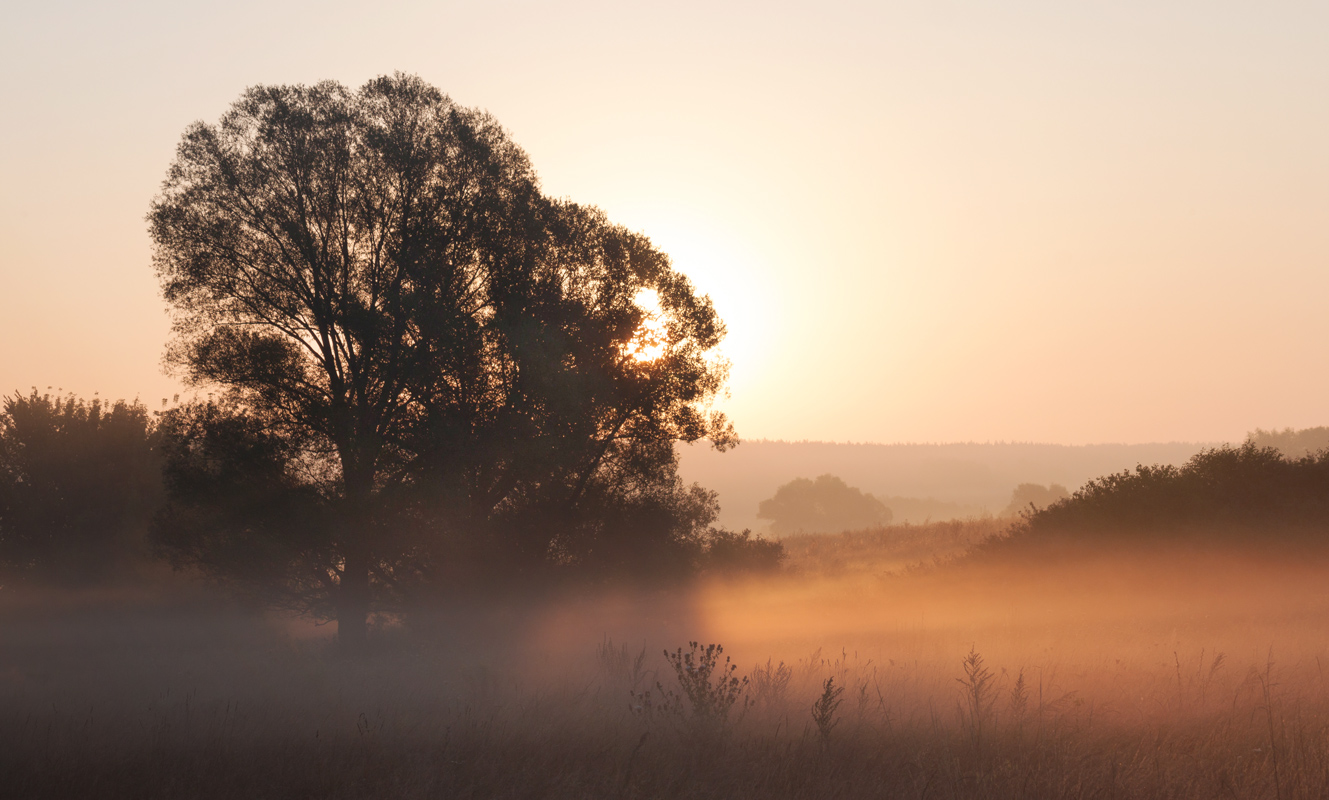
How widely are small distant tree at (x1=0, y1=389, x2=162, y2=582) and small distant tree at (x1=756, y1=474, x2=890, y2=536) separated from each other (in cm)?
10340

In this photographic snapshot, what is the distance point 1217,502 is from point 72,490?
4360 centimetres

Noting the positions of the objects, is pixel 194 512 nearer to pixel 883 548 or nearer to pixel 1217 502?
pixel 1217 502

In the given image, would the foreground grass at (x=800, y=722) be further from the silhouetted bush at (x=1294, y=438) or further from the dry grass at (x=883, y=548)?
the silhouetted bush at (x=1294, y=438)

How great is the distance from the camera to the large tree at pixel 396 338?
20391mm

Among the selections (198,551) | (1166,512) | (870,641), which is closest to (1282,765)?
(870,641)

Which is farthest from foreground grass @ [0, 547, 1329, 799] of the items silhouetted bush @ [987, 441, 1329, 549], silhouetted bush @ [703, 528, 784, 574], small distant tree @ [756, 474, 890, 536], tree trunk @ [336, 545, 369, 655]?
small distant tree @ [756, 474, 890, 536]

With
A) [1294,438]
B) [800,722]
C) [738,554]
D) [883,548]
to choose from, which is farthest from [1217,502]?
[1294,438]

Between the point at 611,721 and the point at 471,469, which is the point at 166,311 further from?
the point at 611,721

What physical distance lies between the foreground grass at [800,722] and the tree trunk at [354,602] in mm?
1597

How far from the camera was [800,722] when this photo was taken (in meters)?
9.98

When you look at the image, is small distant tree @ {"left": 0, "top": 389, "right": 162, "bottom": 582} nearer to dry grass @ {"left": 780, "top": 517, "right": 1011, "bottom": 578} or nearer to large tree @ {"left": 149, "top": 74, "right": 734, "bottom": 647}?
large tree @ {"left": 149, "top": 74, "right": 734, "bottom": 647}

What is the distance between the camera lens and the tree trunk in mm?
20688

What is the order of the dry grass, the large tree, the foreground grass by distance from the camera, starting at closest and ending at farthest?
the foreground grass, the large tree, the dry grass

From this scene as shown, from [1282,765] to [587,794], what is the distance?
672 cm
